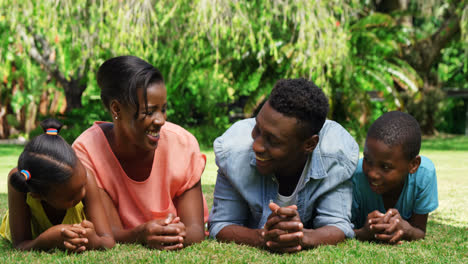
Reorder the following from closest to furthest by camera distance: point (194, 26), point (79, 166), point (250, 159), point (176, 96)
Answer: point (79, 166) < point (250, 159) < point (194, 26) < point (176, 96)

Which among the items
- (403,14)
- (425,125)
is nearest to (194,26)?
(403,14)

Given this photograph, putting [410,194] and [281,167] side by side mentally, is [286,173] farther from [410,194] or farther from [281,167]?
[410,194]

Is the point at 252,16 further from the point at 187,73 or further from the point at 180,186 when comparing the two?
the point at 180,186

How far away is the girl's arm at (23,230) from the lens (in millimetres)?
3137

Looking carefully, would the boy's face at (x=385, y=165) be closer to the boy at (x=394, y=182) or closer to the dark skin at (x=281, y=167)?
the boy at (x=394, y=182)

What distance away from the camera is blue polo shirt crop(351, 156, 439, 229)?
3516 mm

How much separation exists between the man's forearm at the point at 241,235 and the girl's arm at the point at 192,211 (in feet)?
0.45

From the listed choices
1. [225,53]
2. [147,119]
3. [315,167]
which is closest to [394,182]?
[315,167]

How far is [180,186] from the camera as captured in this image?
3.58 metres

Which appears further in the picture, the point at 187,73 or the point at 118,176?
the point at 187,73

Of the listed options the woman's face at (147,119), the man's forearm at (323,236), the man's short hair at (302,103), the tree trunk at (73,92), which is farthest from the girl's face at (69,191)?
the tree trunk at (73,92)

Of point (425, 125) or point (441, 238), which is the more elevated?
point (441, 238)

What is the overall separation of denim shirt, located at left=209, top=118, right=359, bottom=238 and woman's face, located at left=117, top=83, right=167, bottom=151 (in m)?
0.40

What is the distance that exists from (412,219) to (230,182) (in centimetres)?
129
